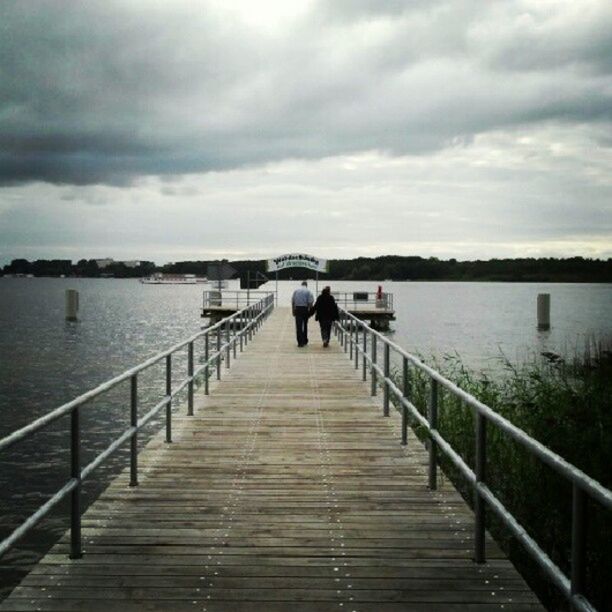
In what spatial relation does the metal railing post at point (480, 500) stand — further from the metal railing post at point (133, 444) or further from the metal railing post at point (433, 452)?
the metal railing post at point (133, 444)

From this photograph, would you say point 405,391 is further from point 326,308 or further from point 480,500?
point 326,308

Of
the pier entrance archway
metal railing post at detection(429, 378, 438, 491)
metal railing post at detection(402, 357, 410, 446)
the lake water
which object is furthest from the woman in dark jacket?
the pier entrance archway

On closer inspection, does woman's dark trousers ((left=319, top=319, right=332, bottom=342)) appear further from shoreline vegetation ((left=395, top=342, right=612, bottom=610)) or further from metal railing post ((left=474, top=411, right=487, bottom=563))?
metal railing post ((left=474, top=411, right=487, bottom=563))

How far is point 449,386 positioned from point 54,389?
20879 millimetres

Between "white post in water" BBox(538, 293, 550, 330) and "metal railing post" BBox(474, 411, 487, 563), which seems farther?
"white post in water" BBox(538, 293, 550, 330)

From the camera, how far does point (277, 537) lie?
17.2ft

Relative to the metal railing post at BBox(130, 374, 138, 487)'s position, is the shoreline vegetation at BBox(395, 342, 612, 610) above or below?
below

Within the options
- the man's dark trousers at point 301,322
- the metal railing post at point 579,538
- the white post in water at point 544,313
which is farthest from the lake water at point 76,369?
the metal railing post at point 579,538

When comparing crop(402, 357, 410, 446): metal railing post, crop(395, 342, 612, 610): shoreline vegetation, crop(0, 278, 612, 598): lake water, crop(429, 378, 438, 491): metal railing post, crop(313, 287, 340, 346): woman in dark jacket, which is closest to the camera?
crop(395, 342, 612, 610): shoreline vegetation

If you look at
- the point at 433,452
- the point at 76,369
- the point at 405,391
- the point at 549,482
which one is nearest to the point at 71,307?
the point at 76,369

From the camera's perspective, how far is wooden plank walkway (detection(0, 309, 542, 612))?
13.9ft

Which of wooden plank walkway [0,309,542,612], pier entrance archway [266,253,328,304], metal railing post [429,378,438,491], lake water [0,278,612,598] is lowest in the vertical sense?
lake water [0,278,612,598]

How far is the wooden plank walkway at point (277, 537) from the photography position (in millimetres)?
4238

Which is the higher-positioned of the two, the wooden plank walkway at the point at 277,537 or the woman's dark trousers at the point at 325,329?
the woman's dark trousers at the point at 325,329
